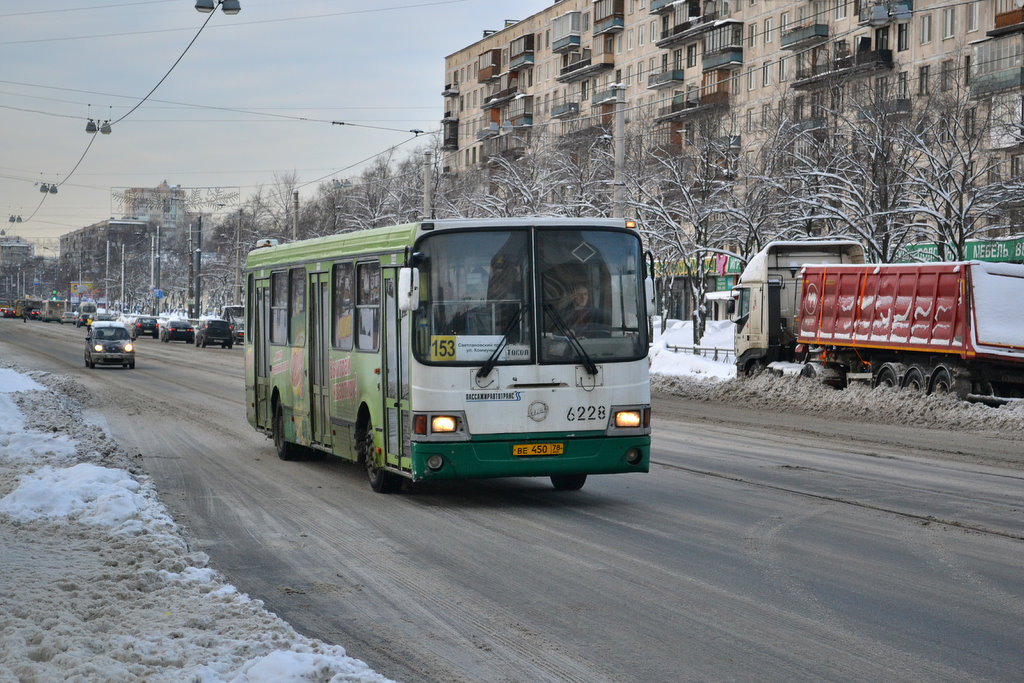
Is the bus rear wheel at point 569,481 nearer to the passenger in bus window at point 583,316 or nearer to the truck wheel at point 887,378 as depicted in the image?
the passenger in bus window at point 583,316

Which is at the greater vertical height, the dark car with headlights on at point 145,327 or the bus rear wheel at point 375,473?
the dark car with headlights on at point 145,327

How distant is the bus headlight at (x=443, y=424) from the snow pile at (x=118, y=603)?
2.37 metres

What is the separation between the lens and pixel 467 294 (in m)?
11.3

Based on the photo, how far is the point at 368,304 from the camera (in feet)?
41.5

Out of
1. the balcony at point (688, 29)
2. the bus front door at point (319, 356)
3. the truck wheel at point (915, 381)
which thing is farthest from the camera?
the balcony at point (688, 29)

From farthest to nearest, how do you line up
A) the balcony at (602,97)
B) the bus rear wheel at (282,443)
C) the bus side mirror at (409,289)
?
1. the balcony at (602,97)
2. the bus rear wheel at (282,443)
3. the bus side mirror at (409,289)

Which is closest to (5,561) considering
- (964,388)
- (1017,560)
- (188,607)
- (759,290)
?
(188,607)

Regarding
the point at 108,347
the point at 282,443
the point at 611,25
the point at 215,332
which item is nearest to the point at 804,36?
the point at 611,25

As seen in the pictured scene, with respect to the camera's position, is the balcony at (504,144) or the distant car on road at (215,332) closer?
the distant car on road at (215,332)

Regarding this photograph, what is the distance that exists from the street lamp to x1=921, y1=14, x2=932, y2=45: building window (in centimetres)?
4541

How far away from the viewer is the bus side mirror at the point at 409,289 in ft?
36.2

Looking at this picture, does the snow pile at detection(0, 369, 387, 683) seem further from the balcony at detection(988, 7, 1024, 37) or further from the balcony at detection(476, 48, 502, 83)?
the balcony at detection(476, 48, 502, 83)

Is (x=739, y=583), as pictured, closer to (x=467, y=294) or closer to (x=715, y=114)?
(x=467, y=294)

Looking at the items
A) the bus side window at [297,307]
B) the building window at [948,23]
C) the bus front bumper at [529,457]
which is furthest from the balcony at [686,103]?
the bus front bumper at [529,457]
